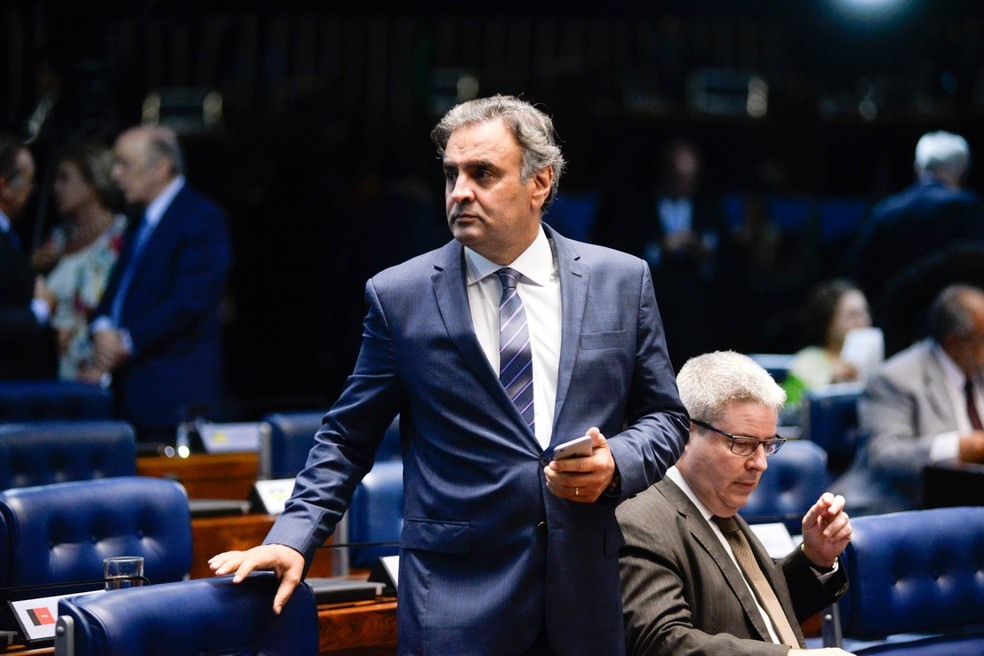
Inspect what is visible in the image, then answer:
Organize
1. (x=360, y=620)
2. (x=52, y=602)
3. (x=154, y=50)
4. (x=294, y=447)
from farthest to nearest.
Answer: (x=154, y=50) → (x=294, y=447) → (x=360, y=620) → (x=52, y=602)

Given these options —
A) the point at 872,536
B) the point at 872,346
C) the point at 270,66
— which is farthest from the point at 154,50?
the point at 872,536

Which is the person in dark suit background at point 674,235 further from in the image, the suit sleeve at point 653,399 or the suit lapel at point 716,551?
the suit sleeve at point 653,399

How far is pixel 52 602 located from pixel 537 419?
3.34ft

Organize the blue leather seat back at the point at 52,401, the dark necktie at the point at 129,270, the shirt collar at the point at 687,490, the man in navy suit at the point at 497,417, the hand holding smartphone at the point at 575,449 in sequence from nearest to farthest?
1. the hand holding smartphone at the point at 575,449
2. the man in navy suit at the point at 497,417
3. the shirt collar at the point at 687,490
4. the blue leather seat back at the point at 52,401
5. the dark necktie at the point at 129,270

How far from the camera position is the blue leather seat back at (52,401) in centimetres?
475

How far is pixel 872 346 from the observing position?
5.75 meters

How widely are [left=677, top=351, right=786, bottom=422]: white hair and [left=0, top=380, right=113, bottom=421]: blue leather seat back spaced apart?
9.01ft

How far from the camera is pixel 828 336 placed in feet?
19.8

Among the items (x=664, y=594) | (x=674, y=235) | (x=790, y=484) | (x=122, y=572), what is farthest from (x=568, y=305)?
(x=674, y=235)

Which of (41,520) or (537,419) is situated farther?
(41,520)

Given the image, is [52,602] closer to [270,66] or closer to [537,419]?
[537,419]

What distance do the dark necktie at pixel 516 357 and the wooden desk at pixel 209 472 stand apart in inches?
97.7

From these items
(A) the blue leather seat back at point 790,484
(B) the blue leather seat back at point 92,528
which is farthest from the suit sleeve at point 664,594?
(A) the blue leather seat back at point 790,484

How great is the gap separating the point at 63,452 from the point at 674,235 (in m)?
4.13
